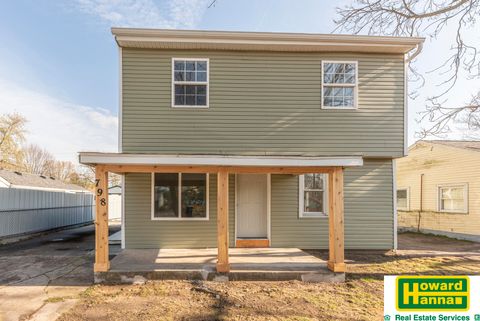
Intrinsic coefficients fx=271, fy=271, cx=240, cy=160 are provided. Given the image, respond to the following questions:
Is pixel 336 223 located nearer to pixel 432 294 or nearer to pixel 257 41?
pixel 432 294

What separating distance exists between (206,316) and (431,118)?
8.97 m

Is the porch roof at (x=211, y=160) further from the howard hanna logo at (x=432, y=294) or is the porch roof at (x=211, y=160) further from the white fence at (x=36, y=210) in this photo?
the white fence at (x=36, y=210)

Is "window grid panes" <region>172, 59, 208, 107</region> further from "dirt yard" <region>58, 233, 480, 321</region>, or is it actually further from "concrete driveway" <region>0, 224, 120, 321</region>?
"concrete driveway" <region>0, 224, 120, 321</region>

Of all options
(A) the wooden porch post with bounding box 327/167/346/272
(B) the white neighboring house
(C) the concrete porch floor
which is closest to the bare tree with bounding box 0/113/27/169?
(B) the white neighboring house

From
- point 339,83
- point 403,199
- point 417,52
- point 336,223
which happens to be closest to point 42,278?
point 336,223

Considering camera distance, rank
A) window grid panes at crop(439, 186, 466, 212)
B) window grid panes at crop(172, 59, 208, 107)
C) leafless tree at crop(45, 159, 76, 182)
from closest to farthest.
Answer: window grid panes at crop(172, 59, 208, 107), window grid panes at crop(439, 186, 466, 212), leafless tree at crop(45, 159, 76, 182)

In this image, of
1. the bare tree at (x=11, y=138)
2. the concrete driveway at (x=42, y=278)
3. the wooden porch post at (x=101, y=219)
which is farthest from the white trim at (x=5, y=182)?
the bare tree at (x=11, y=138)

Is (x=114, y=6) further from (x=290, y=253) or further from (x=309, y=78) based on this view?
(x=290, y=253)

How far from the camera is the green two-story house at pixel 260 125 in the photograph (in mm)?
7367

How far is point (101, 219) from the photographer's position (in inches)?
210

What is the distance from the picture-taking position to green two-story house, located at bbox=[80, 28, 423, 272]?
7367mm

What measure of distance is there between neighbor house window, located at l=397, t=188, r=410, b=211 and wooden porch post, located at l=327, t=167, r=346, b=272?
1068 cm

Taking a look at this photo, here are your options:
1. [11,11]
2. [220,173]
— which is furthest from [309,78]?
[11,11]

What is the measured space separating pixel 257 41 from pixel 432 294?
6676 millimetres
